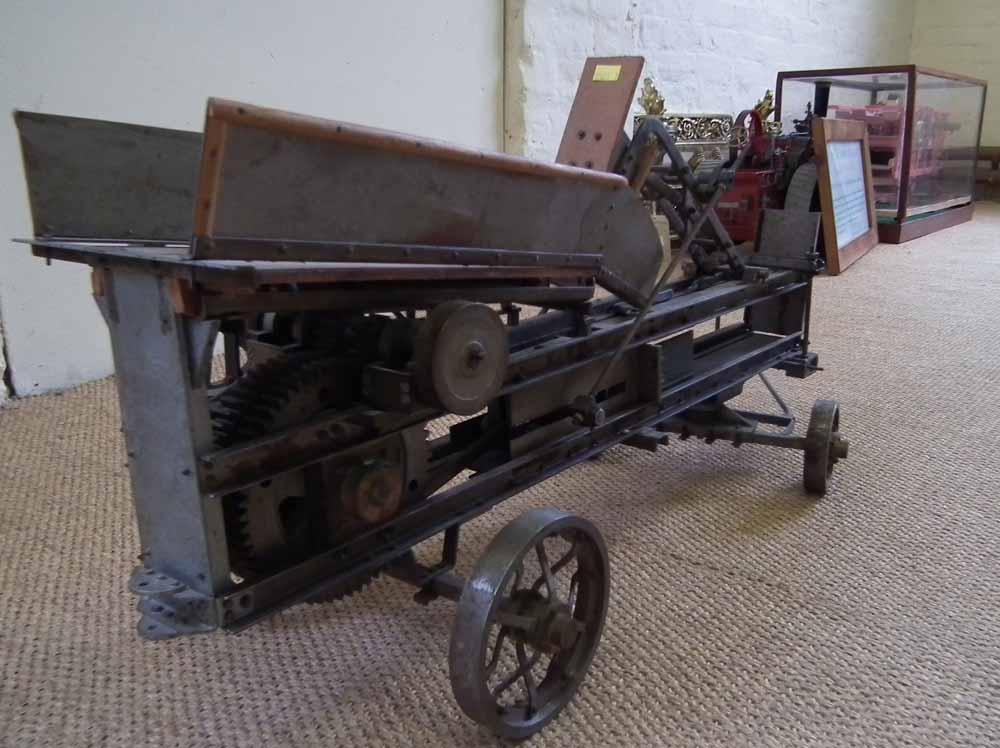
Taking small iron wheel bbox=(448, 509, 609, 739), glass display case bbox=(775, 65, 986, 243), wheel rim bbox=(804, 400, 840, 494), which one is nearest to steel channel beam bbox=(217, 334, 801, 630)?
small iron wheel bbox=(448, 509, 609, 739)

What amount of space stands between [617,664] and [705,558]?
499 mm

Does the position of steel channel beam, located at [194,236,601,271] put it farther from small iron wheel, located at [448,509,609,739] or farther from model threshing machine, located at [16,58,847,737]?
small iron wheel, located at [448,509,609,739]

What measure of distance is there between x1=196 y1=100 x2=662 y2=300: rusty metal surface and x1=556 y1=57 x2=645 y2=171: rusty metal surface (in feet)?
1.03

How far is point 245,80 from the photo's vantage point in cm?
312

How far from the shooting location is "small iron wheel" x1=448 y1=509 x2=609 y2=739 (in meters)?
1.32

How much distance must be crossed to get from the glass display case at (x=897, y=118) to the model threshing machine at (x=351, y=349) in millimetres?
4719

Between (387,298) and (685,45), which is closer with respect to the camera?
(387,298)

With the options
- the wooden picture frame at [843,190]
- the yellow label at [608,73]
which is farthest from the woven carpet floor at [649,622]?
the wooden picture frame at [843,190]

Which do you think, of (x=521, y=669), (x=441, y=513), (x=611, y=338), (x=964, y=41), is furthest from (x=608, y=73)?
(x=964, y=41)

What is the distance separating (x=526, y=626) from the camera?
1.42 m

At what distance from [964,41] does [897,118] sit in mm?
3759

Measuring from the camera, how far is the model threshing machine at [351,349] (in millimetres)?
1125

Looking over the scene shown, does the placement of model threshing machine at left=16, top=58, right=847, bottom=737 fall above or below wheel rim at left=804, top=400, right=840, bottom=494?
above

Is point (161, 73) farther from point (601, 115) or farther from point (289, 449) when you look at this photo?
point (289, 449)
